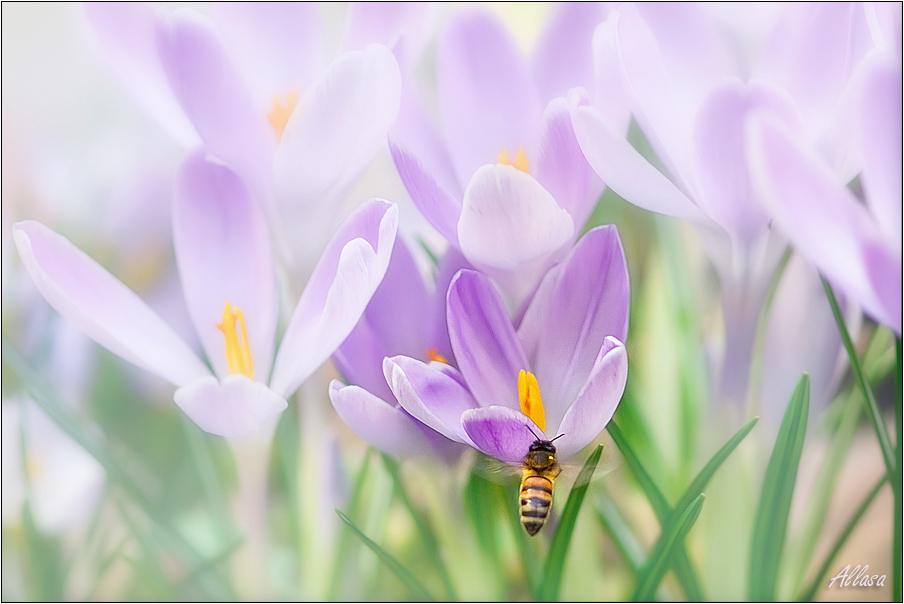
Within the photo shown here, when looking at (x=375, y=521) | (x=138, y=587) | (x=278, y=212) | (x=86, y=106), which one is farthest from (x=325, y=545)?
(x=86, y=106)

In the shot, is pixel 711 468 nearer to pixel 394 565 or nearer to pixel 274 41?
pixel 394 565

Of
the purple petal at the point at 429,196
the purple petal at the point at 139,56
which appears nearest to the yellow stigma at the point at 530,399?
the purple petal at the point at 429,196

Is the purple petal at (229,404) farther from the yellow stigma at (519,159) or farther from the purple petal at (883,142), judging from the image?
the purple petal at (883,142)

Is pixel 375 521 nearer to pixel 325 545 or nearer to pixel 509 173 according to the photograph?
pixel 325 545

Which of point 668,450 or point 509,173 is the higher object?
point 509,173

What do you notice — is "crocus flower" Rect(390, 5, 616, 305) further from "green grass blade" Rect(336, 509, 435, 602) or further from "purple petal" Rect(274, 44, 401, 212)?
A: "green grass blade" Rect(336, 509, 435, 602)
